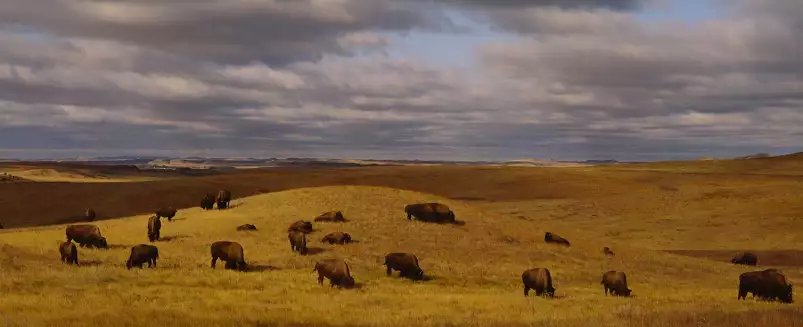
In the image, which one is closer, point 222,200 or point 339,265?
point 339,265

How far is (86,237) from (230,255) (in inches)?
324

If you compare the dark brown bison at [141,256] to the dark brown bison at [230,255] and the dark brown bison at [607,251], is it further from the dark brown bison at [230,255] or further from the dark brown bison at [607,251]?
the dark brown bison at [607,251]

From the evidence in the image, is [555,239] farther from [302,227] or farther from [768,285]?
[302,227]

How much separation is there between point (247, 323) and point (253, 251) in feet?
50.1

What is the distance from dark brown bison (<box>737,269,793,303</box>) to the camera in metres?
27.5

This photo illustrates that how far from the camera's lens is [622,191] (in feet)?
351

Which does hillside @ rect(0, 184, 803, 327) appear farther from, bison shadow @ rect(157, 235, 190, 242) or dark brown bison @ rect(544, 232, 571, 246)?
dark brown bison @ rect(544, 232, 571, 246)

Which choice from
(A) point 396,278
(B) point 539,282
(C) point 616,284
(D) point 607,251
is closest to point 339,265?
(A) point 396,278

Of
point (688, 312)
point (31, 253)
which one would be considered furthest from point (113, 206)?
point (688, 312)

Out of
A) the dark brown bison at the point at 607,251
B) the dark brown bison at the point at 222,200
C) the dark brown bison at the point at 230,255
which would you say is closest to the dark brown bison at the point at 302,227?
the dark brown bison at the point at 230,255

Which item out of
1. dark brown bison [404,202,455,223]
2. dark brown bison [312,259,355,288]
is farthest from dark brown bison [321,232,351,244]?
dark brown bison [312,259,355,288]

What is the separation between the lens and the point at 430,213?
40.8m

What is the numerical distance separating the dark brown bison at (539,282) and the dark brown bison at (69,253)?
56.1 feet

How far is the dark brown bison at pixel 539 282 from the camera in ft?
87.1
